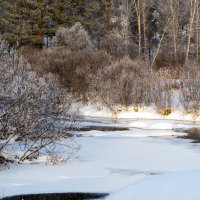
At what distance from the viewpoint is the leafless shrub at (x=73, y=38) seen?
37250mm

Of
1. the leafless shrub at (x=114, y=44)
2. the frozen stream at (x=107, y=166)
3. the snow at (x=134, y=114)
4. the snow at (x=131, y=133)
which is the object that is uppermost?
the leafless shrub at (x=114, y=44)

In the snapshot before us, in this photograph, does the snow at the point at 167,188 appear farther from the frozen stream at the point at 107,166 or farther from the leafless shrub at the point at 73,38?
the leafless shrub at the point at 73,38

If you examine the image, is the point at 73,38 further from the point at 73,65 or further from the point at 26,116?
the point at 26,116

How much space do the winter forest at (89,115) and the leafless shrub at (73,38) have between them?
80 mm

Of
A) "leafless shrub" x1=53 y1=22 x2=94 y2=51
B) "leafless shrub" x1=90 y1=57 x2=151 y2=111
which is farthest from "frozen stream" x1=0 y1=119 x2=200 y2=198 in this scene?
"leafless shrub" x1=53 y1=22 x2=94 y2=51

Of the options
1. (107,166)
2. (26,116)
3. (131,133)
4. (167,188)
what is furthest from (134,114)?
(167,188)

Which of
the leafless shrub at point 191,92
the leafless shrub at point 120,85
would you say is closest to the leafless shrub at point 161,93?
the leafless shrub at point 120,85

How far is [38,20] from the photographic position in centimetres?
4284

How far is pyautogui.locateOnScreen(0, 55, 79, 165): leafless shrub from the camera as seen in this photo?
12664 millimetres

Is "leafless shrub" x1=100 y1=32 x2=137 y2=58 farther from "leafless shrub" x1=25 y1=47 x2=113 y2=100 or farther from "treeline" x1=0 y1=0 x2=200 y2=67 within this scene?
"leafless shrub" x1=25 y1=47 x2=113 y2=100

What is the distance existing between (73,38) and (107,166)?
2525 centimetres

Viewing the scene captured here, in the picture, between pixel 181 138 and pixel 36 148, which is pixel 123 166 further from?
pixel 181 138

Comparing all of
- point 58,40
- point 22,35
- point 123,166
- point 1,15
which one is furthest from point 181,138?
point 1,15

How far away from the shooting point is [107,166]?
12.9 meters
